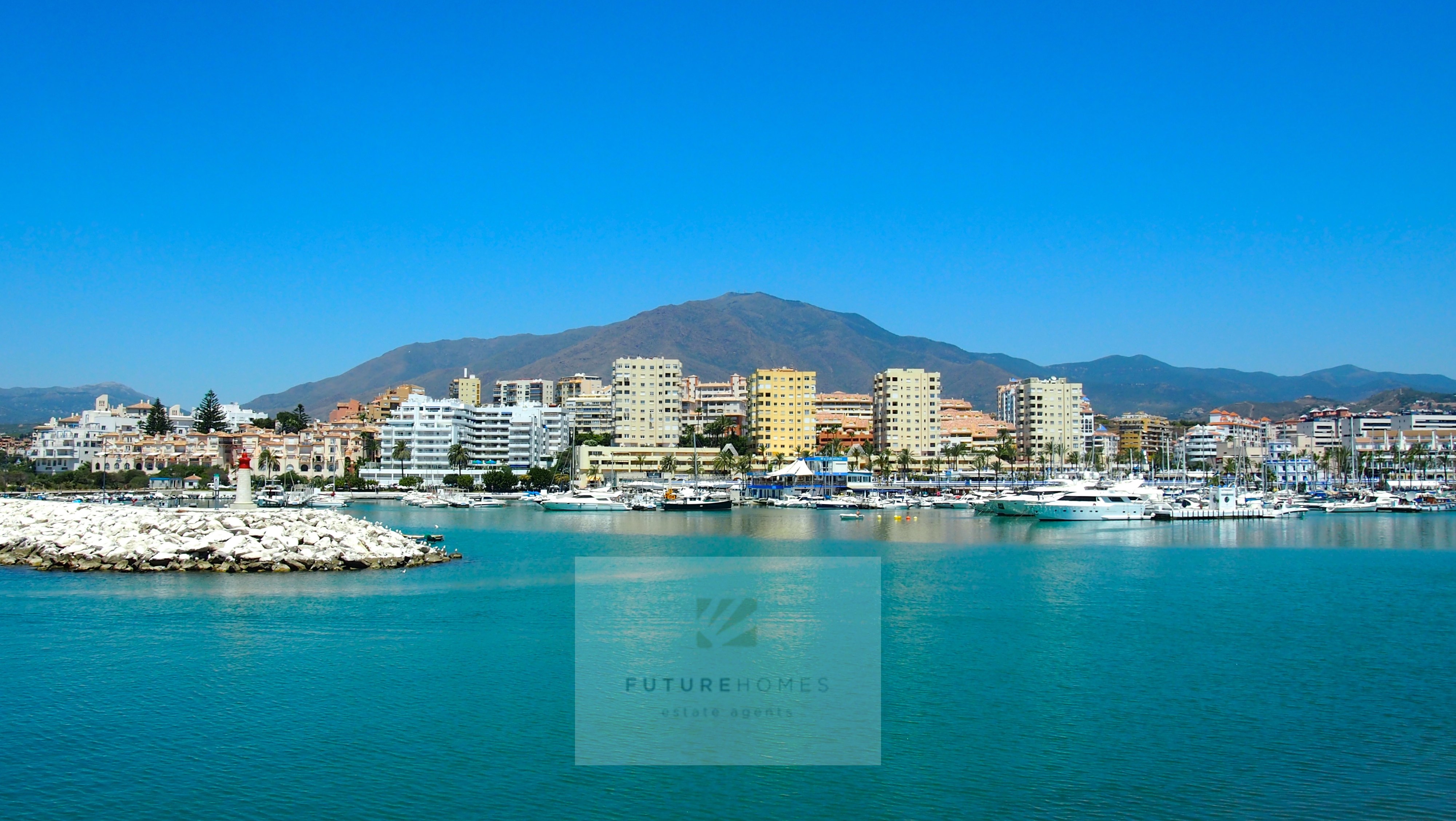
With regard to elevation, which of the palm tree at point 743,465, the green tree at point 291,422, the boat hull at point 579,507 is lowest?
the boat hull at point 579,507

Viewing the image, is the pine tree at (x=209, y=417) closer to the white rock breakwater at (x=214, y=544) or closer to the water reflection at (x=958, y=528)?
the water reflection at (x=958, y=528)

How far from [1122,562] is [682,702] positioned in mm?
22932

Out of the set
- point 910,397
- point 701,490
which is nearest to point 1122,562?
point 701,490

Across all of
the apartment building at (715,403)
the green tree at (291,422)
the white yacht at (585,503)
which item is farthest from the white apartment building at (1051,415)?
the green tree at (291,422)

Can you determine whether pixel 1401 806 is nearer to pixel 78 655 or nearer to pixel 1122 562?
pixel 78 655

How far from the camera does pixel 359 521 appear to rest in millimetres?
33906

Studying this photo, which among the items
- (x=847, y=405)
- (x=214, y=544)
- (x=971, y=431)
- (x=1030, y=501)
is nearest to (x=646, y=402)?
(x=847, y=405)

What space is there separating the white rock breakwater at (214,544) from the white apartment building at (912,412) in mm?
89034

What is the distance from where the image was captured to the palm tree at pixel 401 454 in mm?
100688

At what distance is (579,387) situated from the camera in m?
145

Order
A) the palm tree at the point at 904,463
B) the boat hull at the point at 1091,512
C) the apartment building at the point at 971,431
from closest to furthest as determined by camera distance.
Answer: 1. the boat hull at the point at 1091,512
2. the palm tree at the point at 904,463
3. the apartment building at the point at 971,431

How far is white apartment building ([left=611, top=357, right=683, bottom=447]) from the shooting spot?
115 metres

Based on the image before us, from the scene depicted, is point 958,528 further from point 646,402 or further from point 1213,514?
point 646,402

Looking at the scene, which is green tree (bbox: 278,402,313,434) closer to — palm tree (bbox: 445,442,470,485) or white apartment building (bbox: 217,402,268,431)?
white apartment building (bbox: 217,402,268,431)
